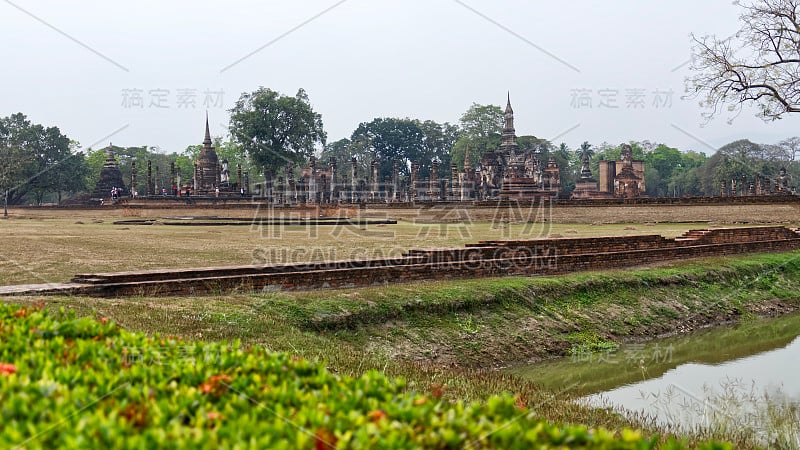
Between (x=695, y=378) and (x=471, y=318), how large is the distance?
3412 millimetres

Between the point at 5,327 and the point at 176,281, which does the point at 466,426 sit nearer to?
the point at 5,327

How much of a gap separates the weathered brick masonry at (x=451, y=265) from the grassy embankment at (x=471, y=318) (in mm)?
523

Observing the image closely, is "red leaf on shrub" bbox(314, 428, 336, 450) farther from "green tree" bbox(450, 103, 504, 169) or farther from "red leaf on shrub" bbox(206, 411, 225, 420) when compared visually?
"green tree" bbox(450, 103, 504, 169)

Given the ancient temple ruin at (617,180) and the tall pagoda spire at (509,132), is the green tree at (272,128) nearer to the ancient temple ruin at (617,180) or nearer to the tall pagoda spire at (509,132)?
the tall pagoda spire at (509,132)

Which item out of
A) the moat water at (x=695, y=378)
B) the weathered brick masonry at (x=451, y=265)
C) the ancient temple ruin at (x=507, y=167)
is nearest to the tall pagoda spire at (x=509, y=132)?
the ancient temple ruin at (x=507, y=167)

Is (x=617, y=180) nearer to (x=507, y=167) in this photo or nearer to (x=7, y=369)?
(x=507, y=167)

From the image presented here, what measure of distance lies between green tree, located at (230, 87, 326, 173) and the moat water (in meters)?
45.2

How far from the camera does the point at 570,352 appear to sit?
11.6 metres

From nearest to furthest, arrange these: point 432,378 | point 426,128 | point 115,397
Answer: point 115,397 < point 432,378 < point 426,128

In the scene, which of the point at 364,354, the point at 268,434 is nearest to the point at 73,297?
the point at 364,354

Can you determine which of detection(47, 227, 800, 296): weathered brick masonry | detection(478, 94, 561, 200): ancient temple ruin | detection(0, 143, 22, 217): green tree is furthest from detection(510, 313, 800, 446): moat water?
detection(0, 143, 22, 217): green tree

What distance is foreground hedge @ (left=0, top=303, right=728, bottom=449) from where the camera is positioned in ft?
8.36

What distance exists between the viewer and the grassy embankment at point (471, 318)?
26.7 ft

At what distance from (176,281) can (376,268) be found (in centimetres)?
344
